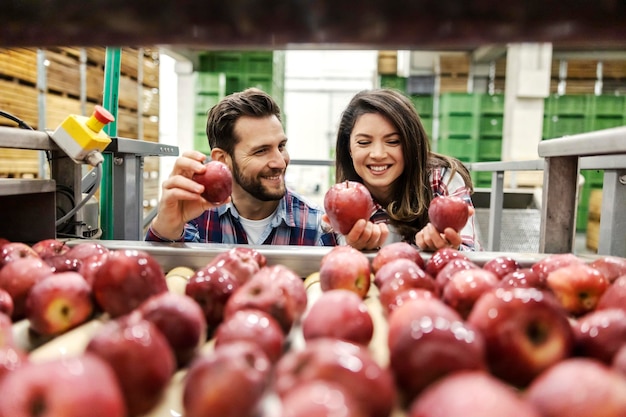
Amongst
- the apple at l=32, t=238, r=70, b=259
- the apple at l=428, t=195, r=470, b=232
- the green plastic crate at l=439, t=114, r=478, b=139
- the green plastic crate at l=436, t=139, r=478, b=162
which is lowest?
the apple at l=32, t=238, r=70, b=259

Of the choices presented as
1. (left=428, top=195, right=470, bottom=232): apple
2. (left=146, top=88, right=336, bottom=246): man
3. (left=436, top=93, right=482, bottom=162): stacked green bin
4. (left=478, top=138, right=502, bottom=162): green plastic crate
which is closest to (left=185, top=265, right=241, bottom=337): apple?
(left=428, top=195, right=470, bottom=232): apple

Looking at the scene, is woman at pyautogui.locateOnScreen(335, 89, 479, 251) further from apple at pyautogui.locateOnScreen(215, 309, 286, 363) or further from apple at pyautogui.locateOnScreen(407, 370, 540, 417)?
apple at pyautogui.locateOnScreen(407, 370, 540, 417)

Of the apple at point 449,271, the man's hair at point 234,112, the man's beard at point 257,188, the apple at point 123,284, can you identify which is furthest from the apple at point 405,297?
the man's hair at point 234,112

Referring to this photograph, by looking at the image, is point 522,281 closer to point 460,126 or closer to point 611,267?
point 611,267

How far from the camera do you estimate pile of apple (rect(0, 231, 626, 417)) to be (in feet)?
1.68

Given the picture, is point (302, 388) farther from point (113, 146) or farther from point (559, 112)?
point (559, 112)

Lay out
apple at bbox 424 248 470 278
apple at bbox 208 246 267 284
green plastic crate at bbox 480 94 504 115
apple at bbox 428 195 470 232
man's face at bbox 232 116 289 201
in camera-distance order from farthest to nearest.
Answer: green plastic crate at bbox 480 94 504 115, man's face at bbox 232 116 289 201, apple at bbox 428 195 470 232, apple at bbox 424 248 470 278, apple at bbox 208 246 267 284

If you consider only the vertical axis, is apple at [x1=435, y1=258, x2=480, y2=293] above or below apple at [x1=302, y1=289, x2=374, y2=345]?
above

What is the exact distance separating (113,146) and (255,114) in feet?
2.79

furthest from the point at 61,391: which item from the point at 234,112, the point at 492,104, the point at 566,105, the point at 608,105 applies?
the point at 608,105

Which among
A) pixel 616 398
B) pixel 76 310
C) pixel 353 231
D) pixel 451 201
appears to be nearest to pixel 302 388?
pixel 616 398

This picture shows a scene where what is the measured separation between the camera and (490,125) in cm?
884

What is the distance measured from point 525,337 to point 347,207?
949mm

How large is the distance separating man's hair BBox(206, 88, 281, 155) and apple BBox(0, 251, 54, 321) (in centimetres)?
163
